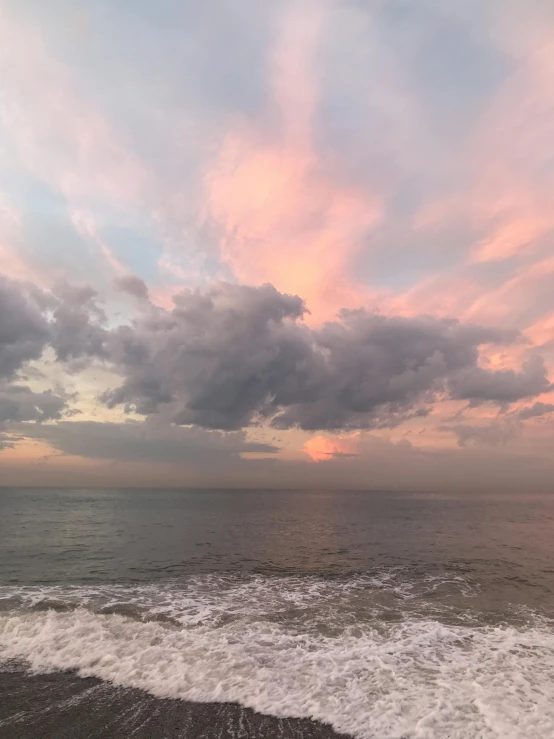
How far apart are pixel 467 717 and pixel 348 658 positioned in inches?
182

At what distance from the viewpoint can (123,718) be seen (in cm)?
1037

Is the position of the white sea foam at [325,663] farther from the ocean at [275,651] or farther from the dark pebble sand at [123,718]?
the dark pebble sand at [123,718]

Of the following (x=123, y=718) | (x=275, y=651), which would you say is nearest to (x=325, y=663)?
(x=275, y=651)

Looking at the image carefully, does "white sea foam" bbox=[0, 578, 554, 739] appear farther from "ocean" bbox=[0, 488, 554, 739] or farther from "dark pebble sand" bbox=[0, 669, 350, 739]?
"dark pebble sand" bbox=[0, 669, 350, 739]

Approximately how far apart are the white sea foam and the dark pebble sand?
48cm

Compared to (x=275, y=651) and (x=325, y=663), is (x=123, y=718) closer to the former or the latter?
(x=275, y=651)

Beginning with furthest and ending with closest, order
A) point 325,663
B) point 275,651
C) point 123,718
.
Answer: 1. point 275,651
2. point 325,663
3. point 123,718

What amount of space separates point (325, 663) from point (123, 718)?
674 centimetres

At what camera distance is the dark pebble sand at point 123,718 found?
9.80m

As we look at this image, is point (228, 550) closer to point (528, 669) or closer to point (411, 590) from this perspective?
point (411, 590)

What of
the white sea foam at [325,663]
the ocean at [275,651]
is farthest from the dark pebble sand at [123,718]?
the white sea foam at [325,663]

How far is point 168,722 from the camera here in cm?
1020

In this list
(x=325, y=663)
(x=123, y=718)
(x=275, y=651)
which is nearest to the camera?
(x=123, y=718)

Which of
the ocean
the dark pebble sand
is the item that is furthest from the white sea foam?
the dark pebble sand
